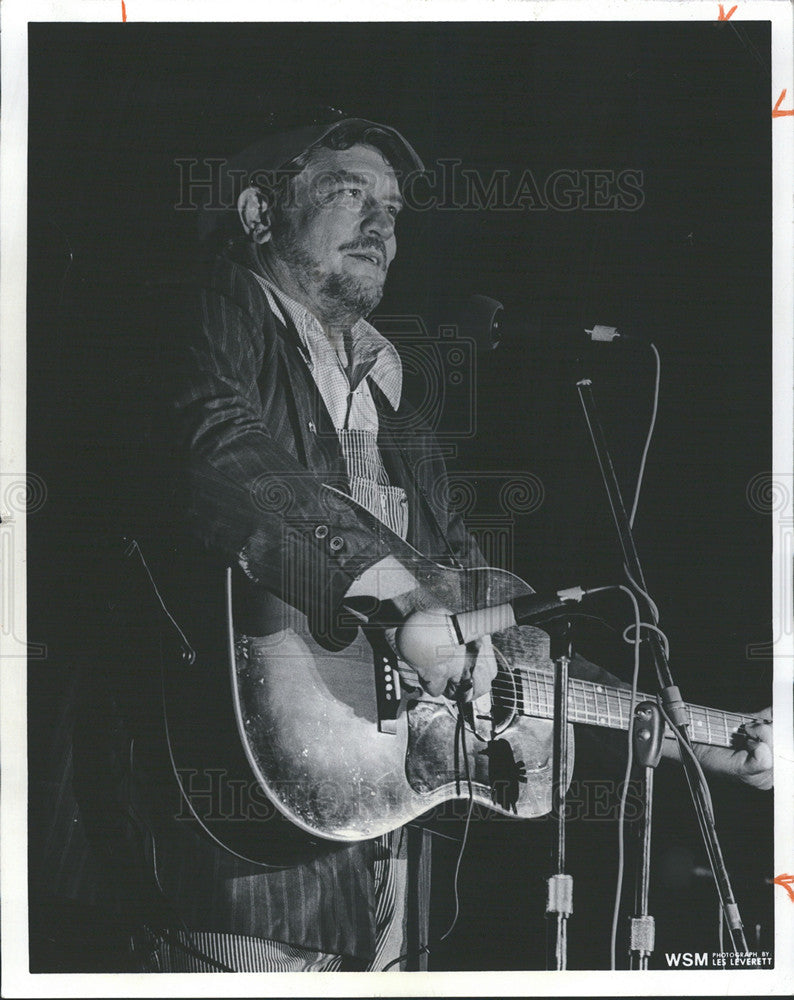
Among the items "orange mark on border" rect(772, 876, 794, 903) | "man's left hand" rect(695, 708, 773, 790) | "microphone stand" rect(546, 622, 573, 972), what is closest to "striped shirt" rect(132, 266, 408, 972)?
"microphone stand" rect(546, 622, 573, 972)

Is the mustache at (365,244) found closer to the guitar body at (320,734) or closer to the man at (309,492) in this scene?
the man at (309,492)

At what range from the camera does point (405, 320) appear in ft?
7.20

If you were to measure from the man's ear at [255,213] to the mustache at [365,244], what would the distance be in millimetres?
183

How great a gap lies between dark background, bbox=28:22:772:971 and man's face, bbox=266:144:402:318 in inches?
2.5

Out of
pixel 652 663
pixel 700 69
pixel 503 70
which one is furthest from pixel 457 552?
pixel 700 69

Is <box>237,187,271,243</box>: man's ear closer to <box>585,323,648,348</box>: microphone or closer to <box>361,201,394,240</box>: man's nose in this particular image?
<box>361,201,394,240</box>: man's nose

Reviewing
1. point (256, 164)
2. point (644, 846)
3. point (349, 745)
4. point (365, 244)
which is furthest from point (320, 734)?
point (256, 164)

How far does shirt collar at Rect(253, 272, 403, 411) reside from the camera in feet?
7.07

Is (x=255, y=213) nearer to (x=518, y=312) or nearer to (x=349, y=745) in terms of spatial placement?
(x=518, y=312)

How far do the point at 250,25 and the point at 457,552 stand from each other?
1.34m

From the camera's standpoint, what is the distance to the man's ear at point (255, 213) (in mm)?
2156

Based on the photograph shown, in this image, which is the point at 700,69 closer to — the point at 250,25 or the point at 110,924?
the point at 250,25

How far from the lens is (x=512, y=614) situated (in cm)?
215

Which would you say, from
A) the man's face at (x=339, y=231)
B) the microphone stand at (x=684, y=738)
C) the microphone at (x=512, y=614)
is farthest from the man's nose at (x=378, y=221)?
the microphone at (x=512, y=614)
